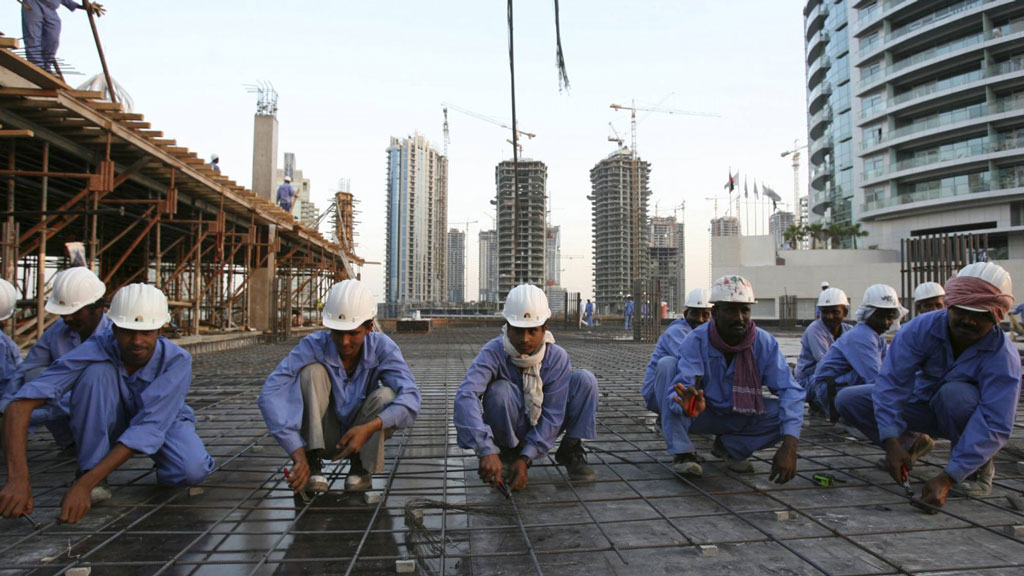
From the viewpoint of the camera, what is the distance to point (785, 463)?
217 centimetres

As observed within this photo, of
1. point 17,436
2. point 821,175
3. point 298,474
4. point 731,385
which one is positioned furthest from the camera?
point 821,175

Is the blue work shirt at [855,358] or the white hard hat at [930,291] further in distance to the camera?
the white hard hat at [930,291]

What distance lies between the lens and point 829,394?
342 cm

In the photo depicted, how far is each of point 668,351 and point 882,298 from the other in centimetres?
118

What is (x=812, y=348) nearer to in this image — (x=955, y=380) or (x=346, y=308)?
(x=955, y=380)

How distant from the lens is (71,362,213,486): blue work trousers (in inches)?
82.8

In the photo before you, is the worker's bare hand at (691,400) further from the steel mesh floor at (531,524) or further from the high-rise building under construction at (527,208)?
the high-rise building under construction at (527,208)

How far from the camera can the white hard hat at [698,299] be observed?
3.80 m

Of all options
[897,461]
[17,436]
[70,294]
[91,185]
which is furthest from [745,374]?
[91,185]

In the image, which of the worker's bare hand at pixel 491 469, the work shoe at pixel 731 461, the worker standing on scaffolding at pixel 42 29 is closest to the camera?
the worker's bare hand at pixel 491 469

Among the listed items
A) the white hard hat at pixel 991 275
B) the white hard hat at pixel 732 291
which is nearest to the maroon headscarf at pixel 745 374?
the white hard hat at pixel 732 291

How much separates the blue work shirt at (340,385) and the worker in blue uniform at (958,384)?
1.92m

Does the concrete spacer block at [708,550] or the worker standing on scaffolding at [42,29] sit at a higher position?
the worker standing on scaffolding at [42,29]

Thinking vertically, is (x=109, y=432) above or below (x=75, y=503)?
above
